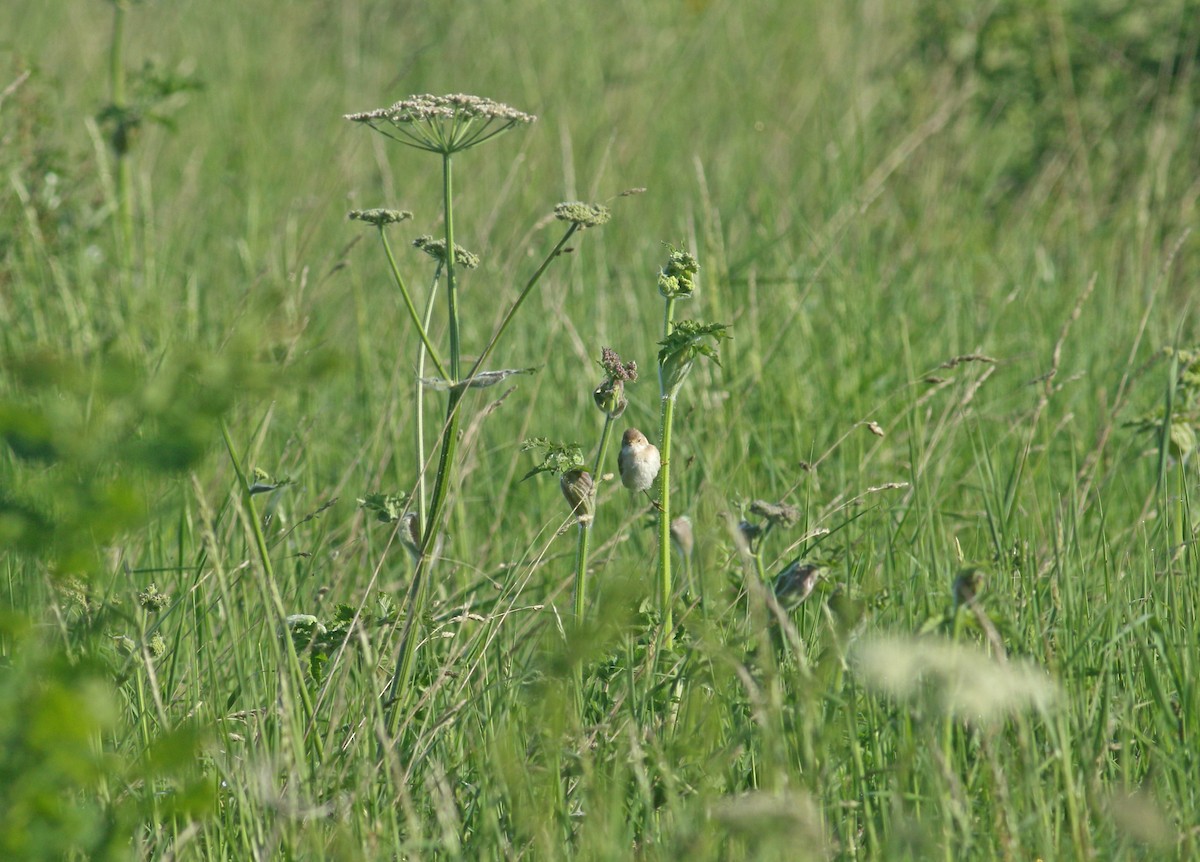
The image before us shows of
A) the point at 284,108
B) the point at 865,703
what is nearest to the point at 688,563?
the point at 865,703

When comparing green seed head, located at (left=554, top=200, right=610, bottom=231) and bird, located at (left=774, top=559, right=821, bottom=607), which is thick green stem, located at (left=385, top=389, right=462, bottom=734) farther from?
bird, located at (left=774, top=559, right=821, bottom=607)

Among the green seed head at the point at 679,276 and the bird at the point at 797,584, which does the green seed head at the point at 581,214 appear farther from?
the bird at the point at 797,584

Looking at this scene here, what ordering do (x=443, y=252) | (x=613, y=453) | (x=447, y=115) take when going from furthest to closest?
(x=613, y=453)
(x=443, y=252)
(x=447, y=115)

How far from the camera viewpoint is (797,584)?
1615 millimetres

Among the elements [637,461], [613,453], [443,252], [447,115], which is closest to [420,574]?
[637,461]

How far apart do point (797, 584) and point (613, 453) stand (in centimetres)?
145

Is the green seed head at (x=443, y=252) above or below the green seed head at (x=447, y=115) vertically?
below

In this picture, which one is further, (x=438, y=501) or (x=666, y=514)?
(x=666, y=514)

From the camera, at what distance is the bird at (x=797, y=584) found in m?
1.61

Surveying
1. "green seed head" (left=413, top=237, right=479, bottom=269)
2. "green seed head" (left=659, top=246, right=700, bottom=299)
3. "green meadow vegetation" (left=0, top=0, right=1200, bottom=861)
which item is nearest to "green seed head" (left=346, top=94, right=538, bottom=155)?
"green meadow vegetation" (left=0, top=0, right=1200, bottom=861)

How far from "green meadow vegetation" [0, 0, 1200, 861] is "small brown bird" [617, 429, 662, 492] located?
0.13ft

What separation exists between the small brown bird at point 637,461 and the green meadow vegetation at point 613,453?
39mm

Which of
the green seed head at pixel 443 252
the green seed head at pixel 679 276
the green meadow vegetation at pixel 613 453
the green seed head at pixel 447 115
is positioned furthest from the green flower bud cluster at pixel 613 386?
the green seed head at pixel 447 115

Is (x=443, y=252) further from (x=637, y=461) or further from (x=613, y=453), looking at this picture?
(x=613, y=453)
